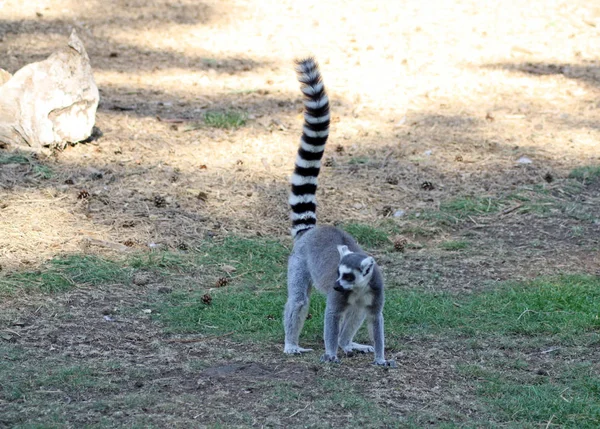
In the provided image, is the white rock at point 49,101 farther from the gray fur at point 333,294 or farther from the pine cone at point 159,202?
the gray fur at point 333,294

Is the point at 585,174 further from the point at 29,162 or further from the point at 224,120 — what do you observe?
the point at 29,162

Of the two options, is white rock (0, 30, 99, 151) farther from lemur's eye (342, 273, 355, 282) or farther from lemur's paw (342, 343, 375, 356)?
lemur's eye (342, 273, 355, 282)

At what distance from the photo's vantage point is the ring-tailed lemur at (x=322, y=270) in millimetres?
5156

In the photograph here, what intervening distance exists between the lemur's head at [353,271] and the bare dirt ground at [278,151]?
0.54 meters

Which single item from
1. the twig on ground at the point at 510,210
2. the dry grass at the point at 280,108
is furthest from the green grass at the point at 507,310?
the dry grass at the point at 280,108

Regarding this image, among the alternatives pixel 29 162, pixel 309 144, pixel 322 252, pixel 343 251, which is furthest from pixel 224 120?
pixel 343 251

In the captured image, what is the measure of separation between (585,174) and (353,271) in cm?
471

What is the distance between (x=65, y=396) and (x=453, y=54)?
30.7ft

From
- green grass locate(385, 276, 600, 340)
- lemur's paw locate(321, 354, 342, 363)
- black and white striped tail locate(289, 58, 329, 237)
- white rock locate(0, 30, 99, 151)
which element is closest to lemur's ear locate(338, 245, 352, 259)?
lemur's paw locate(321, 354, 342, 363)

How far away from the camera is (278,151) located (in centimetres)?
918

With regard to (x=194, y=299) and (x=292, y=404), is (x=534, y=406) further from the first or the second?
(x=194, y=299)

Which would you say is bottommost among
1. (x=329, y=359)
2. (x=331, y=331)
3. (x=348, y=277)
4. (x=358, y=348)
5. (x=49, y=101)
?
(x=358, y=348)

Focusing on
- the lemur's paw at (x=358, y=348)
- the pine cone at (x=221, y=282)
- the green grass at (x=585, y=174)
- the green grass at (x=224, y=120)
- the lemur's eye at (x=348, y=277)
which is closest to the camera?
the lemur's eye at (x=348, y=277)

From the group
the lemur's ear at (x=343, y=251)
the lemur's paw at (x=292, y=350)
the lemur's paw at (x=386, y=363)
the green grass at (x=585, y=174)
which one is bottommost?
the green grass at (x=585, y=174)
